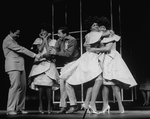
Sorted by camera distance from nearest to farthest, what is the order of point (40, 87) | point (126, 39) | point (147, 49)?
point (40, 87)
point (126, 39)
point (147, 49)

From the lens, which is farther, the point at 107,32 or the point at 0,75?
the point at 0,75

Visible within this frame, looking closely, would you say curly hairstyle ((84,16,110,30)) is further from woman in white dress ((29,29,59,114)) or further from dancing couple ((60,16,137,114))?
woman in white dress ((29,29,59,114))

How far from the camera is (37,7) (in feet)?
20.6

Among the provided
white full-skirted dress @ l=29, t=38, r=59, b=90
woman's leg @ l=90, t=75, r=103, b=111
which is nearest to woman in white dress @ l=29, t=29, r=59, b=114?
white full-skirted dress @ l=29, t=38, r=59, b=90

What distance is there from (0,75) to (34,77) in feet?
5.97

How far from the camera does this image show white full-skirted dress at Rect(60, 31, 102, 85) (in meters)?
4.01

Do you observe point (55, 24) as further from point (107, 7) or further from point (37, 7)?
point (107, 7)

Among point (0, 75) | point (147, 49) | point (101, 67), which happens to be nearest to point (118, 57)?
point (101, 67)

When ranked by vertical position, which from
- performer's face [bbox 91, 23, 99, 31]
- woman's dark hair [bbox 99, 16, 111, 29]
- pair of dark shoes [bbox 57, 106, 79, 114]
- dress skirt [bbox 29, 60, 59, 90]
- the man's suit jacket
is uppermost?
woman's dark hair [bbox 99, 16, 111, 29]

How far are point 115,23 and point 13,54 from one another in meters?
2.71

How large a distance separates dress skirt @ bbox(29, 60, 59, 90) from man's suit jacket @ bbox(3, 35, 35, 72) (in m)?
0.21

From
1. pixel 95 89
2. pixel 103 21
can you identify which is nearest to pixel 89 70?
pixel 95 89

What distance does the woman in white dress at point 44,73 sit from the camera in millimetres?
4449

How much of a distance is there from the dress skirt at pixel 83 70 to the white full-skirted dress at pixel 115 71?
12 cm
